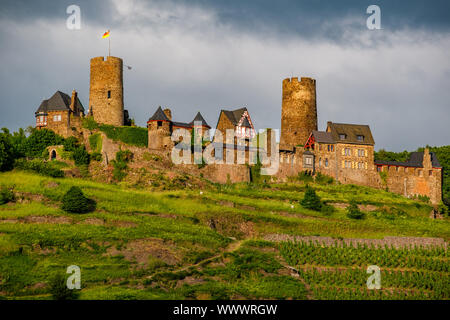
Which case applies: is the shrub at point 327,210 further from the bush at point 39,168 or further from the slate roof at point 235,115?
the bush at point 39,168

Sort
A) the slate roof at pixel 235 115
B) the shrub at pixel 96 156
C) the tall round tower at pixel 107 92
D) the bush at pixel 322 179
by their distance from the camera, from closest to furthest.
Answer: the shrub at pixel 96 156
the tall round tower at pixel 107 92
the bush at pixel 322 179
the slate roof at pixel 235 115

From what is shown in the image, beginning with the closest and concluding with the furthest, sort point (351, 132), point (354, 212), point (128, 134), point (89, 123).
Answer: point (354, 212)
point (128, 134)
point (89, 123)
point (351, 132)

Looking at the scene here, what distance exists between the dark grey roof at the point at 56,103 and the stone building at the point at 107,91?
2.68 meters

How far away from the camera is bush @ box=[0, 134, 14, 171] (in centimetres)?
5921

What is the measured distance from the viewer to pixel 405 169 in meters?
75.2

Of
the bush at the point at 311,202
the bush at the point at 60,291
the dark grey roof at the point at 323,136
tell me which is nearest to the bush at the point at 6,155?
the bush at the point at 60,291

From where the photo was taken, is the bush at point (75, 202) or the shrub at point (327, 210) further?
the shrub at point (327, 210)

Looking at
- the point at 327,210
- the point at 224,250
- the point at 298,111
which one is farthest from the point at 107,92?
the point at 224,250

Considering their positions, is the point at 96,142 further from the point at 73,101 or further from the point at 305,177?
the point at 305,177

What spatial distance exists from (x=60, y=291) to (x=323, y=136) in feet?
149

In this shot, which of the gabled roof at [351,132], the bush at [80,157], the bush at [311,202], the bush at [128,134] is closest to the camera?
the bush at [311,202]

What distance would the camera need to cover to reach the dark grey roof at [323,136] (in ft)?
248

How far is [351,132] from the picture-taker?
7662 cm
